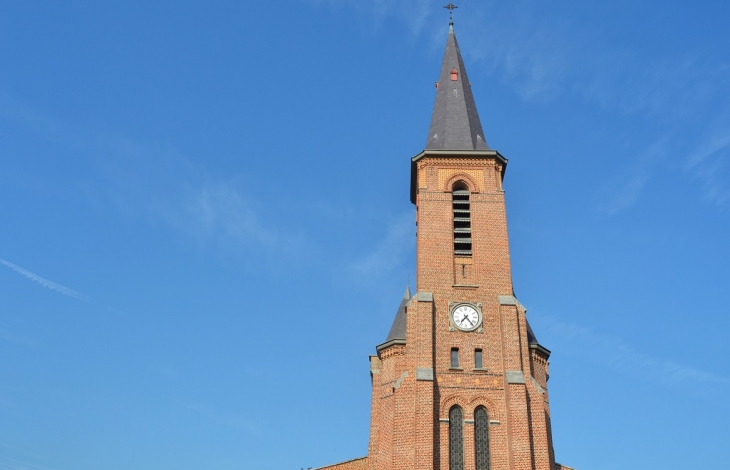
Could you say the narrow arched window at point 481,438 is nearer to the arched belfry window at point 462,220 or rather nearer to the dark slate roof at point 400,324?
the dark slate roof at point 400,324

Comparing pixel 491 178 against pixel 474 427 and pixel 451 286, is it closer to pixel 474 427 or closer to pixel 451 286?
pixel 451 286

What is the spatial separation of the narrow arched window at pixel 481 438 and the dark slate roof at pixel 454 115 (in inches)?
517

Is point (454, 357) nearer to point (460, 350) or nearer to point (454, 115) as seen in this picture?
point (460, 350)

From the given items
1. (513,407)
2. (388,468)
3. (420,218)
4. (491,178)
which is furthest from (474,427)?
(491,178)

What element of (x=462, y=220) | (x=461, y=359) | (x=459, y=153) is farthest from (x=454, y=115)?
(x=461, y=359)

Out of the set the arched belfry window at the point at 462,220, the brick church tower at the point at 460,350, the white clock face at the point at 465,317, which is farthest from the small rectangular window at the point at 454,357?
the arched belfry window at the point at 462,220

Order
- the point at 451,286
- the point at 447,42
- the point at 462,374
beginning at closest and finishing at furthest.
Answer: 1. the point at 462,374
2. the point at 451,286
3. the point at 447,42

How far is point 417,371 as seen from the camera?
29859mm

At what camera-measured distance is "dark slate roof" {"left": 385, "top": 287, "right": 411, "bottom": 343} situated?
34.9 m

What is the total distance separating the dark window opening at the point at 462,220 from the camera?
33.9 m

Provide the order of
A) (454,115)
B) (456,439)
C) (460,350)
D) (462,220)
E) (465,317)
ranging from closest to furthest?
1. (456,439)
2. (460,350)
3. (465,317)
4. (462,220)
5. (454,115)

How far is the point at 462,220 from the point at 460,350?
646 cm

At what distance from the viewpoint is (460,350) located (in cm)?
3098

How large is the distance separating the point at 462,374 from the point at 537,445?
12.7 ft
